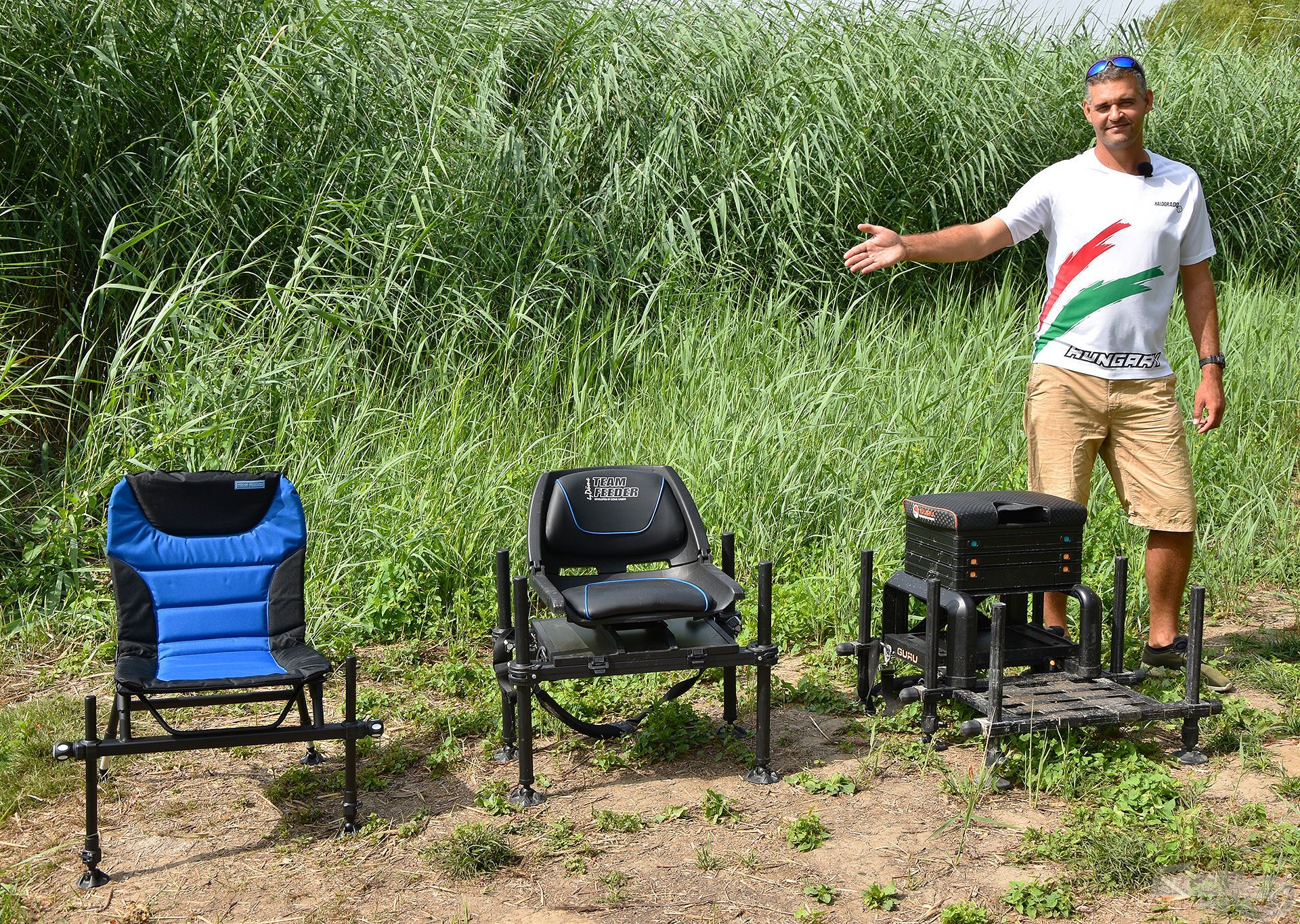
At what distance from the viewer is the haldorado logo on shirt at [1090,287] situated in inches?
170

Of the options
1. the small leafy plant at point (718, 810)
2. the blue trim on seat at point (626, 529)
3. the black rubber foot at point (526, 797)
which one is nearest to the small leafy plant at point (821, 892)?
the small leafy plant at point (718, 810)

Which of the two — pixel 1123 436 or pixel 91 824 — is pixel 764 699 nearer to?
pixel 1123 436

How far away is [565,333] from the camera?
744cm

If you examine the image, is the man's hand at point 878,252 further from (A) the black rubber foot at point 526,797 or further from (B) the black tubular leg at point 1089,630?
(A) the black rubber foot at point 526,797

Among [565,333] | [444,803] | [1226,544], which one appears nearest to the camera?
[444,803]

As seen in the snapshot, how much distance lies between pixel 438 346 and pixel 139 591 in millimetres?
3221

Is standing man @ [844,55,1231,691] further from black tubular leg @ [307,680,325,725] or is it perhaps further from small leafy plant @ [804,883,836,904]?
black tubular leg @ [307,680,325,725]

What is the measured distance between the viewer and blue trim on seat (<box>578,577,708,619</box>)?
3.75 m

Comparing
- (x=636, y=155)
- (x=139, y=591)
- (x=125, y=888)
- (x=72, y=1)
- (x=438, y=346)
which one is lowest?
(x=125, y=888)

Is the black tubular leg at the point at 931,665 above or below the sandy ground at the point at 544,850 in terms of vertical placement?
above

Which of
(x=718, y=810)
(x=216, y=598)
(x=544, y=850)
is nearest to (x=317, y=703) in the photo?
(x=216, y=598)

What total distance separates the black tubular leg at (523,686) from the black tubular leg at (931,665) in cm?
135

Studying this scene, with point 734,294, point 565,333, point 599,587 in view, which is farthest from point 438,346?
point 599,587

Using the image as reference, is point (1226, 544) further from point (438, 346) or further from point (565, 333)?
point (438, 346)
